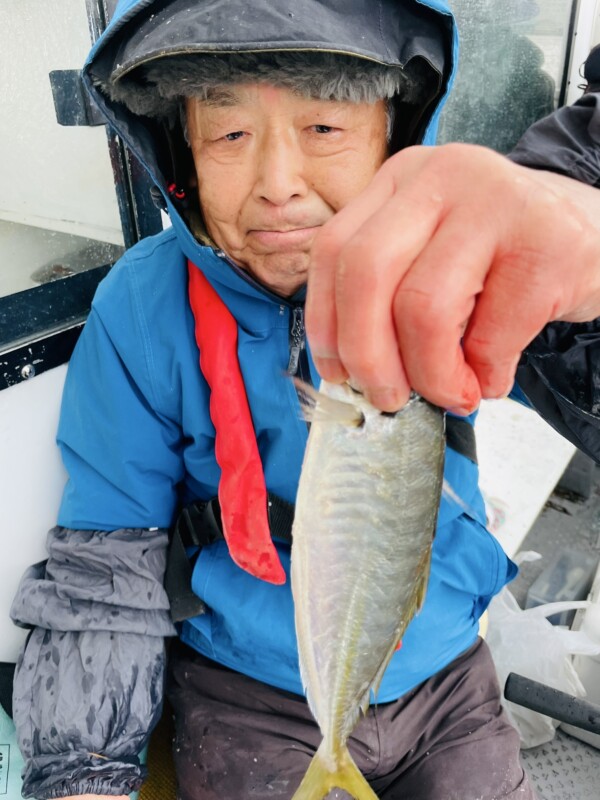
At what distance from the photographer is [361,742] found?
5.55ft

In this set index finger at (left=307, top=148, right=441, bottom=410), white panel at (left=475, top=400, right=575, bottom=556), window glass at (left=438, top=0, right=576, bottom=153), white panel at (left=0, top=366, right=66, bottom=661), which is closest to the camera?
index finger at (left=307, top=148, right=441, bottom=410)

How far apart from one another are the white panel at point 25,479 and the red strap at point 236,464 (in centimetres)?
61

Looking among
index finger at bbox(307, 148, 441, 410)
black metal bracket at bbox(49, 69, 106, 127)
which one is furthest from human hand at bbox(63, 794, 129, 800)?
black metal bracket at bbox(49, 69, 106, 127)

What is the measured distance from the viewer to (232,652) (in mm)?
1765

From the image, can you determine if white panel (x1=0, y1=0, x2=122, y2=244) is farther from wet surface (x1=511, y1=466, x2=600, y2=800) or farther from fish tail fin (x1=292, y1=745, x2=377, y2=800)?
wet surface (x1=511, y1=466, x2=600, y2=800)

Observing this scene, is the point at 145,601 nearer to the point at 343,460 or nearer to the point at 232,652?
the point at 232,652

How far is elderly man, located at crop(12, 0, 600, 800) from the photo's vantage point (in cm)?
137

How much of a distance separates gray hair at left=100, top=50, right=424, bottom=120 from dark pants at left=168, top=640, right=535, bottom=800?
1.56 m

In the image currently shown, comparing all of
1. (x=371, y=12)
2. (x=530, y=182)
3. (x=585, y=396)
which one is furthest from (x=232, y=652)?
(x=371, y=12)

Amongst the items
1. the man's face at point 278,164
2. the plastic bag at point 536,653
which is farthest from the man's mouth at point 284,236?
the plastic bag at point 536,653

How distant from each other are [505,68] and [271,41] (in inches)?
128

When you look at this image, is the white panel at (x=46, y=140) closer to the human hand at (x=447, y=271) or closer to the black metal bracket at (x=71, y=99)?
the black metal bracket at (x=71, y=99)

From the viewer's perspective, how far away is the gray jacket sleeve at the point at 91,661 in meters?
1.56

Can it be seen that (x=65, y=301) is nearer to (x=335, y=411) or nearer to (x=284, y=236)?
(x=284, y=236)
